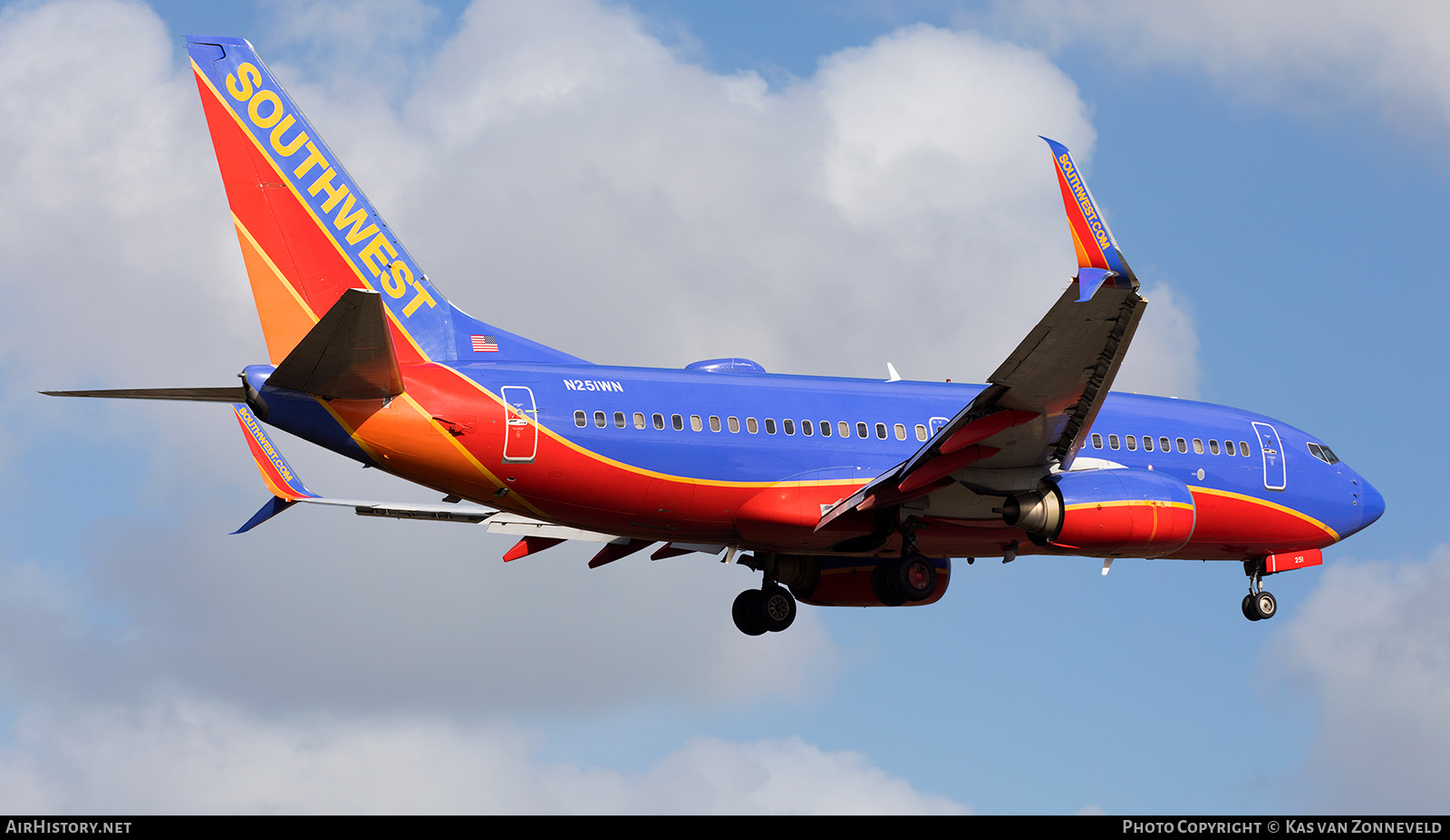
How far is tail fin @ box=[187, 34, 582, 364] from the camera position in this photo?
25.2 metres

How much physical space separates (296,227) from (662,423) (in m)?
6.76

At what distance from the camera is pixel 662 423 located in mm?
26141

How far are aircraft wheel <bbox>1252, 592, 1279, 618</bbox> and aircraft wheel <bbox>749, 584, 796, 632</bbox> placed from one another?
9519 millimetres

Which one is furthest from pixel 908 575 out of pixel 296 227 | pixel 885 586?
pixel 296 227

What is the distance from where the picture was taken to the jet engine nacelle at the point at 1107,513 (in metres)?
27.4

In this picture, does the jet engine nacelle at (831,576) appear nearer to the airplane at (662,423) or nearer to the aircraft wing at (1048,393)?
the airplane at (662,423)

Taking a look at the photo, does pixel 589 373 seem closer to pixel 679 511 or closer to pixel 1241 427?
pixel 679 511

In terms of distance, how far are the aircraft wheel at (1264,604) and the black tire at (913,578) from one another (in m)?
8.18

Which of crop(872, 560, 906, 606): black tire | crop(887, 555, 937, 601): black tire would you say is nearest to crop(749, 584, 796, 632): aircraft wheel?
crop(872, 560, 906, 606): black tire

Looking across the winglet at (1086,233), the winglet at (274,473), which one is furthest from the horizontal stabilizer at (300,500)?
the winglet at (1086,233)

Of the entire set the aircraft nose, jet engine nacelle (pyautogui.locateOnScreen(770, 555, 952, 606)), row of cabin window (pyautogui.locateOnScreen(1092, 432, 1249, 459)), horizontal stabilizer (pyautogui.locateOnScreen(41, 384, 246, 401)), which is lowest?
horizontal stabilizer (pyautogui.locateOnScreen(41, 384, 246, 401))

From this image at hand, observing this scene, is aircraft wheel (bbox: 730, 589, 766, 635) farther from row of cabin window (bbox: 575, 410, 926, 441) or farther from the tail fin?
the tail fin

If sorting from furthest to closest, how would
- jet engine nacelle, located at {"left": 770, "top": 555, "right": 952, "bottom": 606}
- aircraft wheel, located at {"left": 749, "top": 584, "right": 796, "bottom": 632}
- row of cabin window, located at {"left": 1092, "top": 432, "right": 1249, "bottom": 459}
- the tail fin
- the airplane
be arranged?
1. jet engine nacelle, located at {"left": 770, "top": 555, "right": 952, "bottom": 606}
2. aircraft wheel, located at {"left": 749, "top": 584, "right": 796, "bottom": 632}
3. row of cabin window, located at {"left": 1092, "top": 432, "right": 1249, "bottom": 459}
4. the tail fin
5. the airplane
